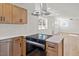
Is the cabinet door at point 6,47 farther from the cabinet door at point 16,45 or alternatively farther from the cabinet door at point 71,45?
the cabinet door at point 71,45

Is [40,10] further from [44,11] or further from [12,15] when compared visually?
[12,15]

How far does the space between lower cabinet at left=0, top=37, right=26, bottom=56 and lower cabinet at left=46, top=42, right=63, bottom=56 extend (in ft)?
0.92

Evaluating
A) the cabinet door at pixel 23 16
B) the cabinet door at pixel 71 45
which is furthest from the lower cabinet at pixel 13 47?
the cabinet door at pixel 71 45

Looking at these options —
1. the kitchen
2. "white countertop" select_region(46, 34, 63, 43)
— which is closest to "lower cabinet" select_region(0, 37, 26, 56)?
the kitchen

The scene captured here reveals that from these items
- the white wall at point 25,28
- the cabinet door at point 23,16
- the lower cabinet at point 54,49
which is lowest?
the lower cabinet at point 54,49

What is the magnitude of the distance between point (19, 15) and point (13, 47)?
38 cm

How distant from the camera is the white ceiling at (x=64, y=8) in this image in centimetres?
133

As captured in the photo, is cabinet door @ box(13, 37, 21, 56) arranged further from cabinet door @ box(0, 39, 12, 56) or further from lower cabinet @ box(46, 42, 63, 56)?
lower cabinet @ box(46, 42, 63, 56)

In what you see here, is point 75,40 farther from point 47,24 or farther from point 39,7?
→ point 39,7

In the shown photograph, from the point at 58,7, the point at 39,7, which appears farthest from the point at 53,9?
the point at 39,7

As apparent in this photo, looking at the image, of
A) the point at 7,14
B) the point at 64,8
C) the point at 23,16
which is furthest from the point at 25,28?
the point at 64,8

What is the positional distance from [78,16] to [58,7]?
0.79 ft

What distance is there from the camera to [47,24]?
1409mm

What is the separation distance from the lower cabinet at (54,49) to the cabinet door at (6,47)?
1.43 ft
